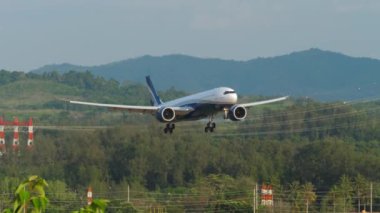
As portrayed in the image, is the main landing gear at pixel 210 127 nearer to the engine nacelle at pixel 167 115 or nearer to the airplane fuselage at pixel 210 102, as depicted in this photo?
the airplane fuselage at pixel 210 102

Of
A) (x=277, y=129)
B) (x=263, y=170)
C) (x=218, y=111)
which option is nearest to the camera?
(x=218, y=111)

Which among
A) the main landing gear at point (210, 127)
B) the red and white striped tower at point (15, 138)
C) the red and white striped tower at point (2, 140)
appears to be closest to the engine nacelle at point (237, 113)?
the main landing gear at point (210, 127)

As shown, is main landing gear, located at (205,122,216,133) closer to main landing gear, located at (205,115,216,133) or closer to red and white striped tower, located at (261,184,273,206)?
main landing gear, located at (205,115,216,133)

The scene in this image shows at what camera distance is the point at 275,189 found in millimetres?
112688

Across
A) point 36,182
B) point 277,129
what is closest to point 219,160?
point 277,129

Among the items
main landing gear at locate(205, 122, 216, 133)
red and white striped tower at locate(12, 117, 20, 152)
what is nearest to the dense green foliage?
red and white striped tower at locate(12, 117, 20, 152)

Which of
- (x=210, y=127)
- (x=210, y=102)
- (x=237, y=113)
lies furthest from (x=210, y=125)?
(x=237, y=113)

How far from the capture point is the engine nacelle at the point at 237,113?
57.8m

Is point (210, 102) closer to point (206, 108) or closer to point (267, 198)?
point (206, 108)

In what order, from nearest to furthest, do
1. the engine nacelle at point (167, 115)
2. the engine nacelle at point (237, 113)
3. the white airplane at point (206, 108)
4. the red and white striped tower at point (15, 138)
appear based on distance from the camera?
the engine nacelle at point (237, 113)
the white airplane at point (206, 108)
the engine nacelle at point (167, 115)
the red and white striped tower at point (15, 138)

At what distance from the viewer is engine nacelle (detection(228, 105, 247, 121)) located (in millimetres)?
57781

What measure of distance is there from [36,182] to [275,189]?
103765mm

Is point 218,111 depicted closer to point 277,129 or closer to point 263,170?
point 263,170

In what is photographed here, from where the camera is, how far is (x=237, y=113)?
190ft
